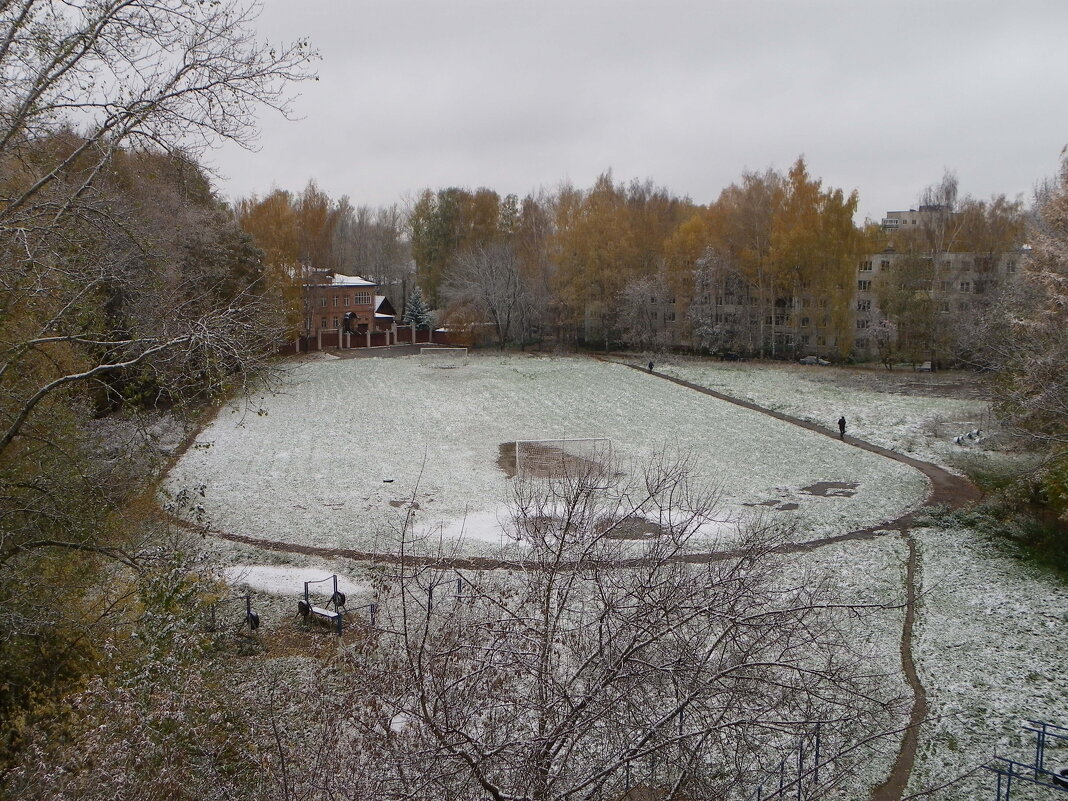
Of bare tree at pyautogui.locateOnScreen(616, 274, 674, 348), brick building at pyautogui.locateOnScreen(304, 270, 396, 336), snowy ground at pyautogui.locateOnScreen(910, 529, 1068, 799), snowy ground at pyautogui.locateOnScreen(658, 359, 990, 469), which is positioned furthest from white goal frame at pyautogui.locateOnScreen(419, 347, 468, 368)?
snowy ground at pyautogui.locateOnScreen(910, 529, 1068, 799)

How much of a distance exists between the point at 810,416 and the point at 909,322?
2090 cm

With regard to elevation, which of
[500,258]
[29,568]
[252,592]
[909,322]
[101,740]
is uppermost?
[500,258]

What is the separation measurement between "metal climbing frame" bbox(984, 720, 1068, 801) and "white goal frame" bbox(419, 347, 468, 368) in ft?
140

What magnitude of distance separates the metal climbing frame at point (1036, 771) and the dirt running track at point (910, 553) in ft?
3.44

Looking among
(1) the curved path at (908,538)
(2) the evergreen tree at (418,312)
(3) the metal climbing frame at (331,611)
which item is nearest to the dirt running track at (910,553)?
(1) the curved path at (908,538)

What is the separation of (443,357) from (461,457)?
29.1 m

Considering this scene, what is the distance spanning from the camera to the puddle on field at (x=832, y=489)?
23219 millimetres

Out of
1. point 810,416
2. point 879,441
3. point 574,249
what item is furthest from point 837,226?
point 879,441

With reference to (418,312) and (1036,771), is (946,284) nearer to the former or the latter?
(418,312)

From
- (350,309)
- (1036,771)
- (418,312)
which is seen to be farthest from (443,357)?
(1036,771)

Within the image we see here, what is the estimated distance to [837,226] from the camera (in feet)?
173

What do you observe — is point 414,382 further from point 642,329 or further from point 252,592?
point 252,592

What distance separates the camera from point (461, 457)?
27734mm

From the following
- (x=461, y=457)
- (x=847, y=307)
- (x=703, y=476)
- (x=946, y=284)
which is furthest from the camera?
(x=847, y=307)
